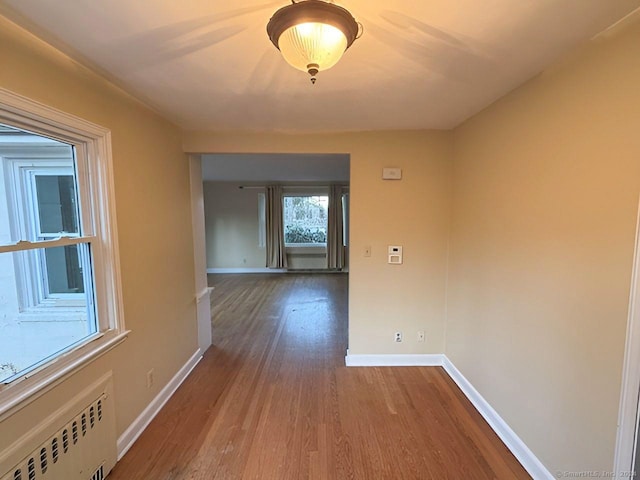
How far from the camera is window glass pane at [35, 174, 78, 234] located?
1.43m

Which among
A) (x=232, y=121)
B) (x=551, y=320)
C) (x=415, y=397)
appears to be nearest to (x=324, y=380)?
(x=415, y=397)

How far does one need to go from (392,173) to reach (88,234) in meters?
2.38

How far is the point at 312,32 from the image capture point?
0.96 m

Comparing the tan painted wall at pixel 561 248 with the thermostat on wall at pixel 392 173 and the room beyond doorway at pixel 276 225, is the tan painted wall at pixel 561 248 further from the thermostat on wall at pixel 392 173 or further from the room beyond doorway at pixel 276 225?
the room beyond doorway at pixel 276 225

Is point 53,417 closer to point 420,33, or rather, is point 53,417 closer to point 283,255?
point 420,33

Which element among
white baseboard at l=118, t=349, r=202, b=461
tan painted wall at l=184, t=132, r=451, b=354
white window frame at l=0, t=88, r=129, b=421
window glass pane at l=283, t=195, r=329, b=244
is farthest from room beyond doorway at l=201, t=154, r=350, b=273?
white window frame at l=0, t=88, r=129, b=421

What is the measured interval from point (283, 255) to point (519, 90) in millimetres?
6255

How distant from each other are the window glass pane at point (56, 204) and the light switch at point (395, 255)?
→ 241cm

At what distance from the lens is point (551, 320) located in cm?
155

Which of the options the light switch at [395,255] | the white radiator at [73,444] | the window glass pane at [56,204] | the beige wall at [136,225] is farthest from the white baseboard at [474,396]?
the window glass pane at [56,204]

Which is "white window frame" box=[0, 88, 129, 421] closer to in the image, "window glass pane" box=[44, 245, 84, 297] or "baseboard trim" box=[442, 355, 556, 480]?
"window glass pane" box=[44, 245, 84, 297]

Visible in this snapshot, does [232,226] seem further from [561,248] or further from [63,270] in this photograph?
[561,248]

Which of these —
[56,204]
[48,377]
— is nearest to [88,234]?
[56,204]

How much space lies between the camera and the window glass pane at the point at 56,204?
1.43m
